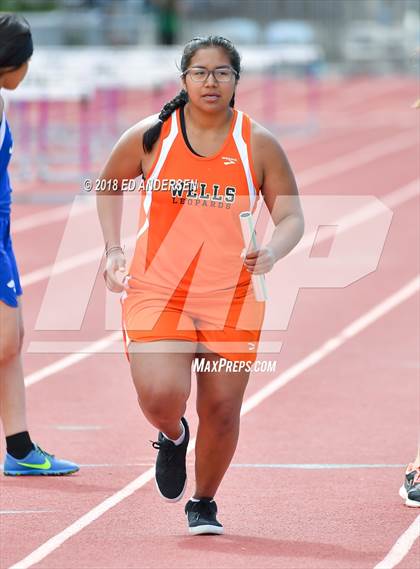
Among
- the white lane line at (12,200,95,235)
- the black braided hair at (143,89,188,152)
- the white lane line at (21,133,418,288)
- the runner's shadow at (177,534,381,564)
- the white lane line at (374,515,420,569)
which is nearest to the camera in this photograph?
the white lane line at (374,515,420,569)

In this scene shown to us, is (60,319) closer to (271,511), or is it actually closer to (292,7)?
(271,511)

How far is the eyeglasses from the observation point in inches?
226

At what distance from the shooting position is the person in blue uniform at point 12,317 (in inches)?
258

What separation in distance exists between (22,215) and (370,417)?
31.7 feet

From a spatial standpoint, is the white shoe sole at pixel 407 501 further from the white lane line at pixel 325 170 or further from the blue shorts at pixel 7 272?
the white lane line at pixel 325 170

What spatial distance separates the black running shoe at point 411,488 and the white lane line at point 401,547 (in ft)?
0.62

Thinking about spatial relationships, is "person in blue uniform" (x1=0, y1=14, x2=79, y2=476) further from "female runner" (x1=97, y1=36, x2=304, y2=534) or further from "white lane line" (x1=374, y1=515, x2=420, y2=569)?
"white lane line" (x1=374, y1=515, x2=420, y2=569)

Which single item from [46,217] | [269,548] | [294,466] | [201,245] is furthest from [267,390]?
[46,217]

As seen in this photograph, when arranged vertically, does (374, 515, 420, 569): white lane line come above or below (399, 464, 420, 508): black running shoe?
below

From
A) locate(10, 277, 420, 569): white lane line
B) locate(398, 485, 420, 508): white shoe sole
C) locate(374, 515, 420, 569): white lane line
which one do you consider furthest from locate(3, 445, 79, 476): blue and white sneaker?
locate(374, 515, 420, 569): white lane line

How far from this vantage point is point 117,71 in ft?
74.9

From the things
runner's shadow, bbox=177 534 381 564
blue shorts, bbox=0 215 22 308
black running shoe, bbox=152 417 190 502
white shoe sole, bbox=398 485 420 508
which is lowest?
runner's shadow, bbox=177 534 381 564

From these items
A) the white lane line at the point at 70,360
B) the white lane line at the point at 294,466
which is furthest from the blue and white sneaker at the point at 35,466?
the white lane line at the point at 70,360

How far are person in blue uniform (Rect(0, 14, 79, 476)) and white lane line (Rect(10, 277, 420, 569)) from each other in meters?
0.49
